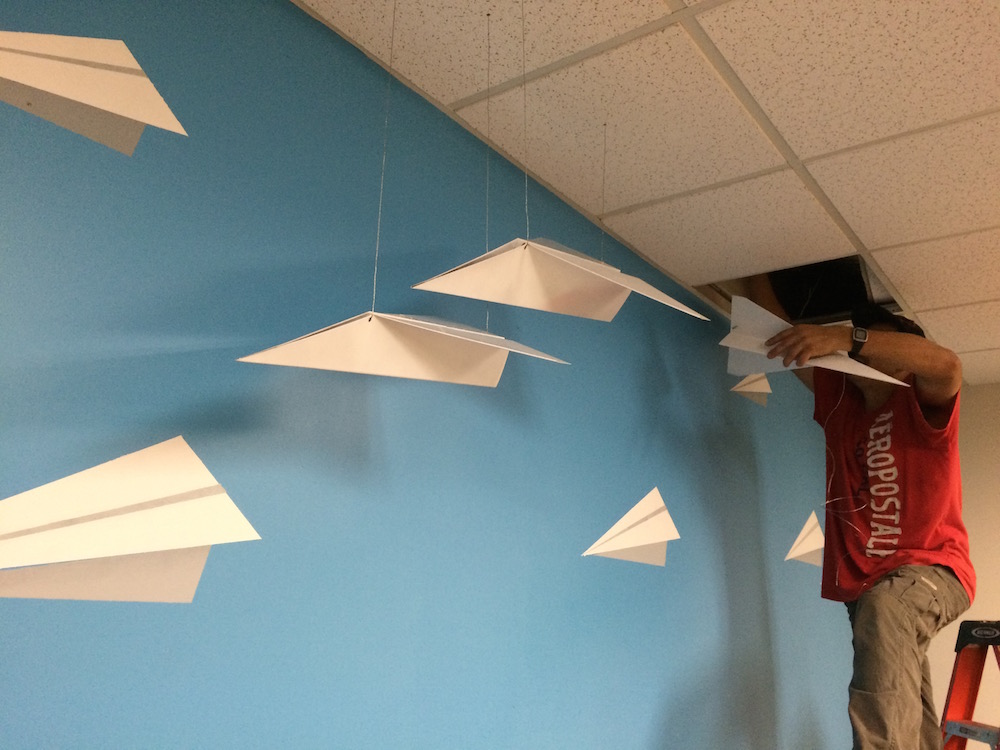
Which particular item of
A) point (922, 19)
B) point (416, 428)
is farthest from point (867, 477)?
point (416, 428)

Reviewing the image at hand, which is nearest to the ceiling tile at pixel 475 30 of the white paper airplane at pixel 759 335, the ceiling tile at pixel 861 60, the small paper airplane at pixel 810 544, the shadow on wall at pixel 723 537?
the ceiling tile at pixel 861 60

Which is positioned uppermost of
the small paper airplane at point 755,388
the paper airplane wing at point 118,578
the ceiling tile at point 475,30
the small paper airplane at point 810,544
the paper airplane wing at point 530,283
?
the ceiling tile at point 475,30

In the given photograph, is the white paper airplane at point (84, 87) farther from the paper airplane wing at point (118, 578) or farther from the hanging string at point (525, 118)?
the hanging string at point (525, 118)

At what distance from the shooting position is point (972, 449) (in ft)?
11.3

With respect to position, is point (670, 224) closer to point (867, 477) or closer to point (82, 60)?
point (867, 477)

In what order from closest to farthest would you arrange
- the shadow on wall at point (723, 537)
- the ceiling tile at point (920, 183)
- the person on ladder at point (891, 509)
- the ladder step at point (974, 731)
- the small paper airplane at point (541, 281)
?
the small paper airplane at point (541, 281) < the ceiling tile at point (920, 183) < the person on ladder at point (891, 509) < the ladder step at point (974, 731) < the shadow on wall at point (723, 537)

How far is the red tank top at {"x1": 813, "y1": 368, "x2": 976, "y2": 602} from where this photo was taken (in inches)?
75.4

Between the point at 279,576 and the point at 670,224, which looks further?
the point at 670,224

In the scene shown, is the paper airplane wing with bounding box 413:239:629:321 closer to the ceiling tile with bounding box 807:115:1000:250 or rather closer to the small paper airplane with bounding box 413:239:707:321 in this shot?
the small paper airplane with bounding box 413:239:707:321

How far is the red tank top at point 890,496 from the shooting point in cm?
191

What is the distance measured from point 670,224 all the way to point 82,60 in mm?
1409

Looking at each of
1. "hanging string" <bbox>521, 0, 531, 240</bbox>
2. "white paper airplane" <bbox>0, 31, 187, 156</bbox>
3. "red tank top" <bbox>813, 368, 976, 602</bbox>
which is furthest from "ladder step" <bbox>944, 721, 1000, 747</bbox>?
"white paper airplane" <bbox>0, 31, 187, 156</bbox>

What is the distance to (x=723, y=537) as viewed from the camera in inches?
87.6

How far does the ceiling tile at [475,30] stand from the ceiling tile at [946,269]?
126cm
